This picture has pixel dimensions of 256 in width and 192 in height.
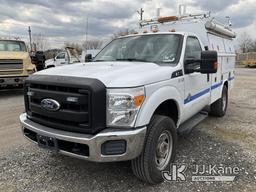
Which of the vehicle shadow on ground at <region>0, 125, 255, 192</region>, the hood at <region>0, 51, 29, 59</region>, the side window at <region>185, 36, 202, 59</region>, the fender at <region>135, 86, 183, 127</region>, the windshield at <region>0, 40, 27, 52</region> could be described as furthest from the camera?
the windshield at <region>0, 40, 27, 52</region>

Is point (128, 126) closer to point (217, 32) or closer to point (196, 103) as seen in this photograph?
point (196, 103)

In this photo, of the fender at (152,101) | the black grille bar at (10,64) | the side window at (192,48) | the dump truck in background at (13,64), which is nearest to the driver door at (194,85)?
the side window at (192,48)

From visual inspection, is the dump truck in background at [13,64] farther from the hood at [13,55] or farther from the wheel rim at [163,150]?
the wheel rim at [163,150]

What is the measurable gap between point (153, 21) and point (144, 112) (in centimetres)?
396

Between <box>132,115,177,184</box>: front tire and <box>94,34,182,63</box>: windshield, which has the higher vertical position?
<box>94,34,182,63</box>: windshield

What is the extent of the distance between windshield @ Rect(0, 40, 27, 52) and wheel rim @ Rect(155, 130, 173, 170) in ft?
30.0

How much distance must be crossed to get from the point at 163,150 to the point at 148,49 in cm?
164

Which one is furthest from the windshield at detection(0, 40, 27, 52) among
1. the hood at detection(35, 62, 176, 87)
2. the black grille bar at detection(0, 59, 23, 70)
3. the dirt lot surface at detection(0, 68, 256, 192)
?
the hood at detection(35, 62, 176, 87)

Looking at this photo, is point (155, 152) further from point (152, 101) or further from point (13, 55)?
point (13, 55)

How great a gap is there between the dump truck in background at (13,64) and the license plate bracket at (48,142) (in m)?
7.28

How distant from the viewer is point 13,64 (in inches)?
381

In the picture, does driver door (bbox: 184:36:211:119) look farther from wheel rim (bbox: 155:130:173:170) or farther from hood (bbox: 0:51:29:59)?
hood (bbox: 0:51:29:59)

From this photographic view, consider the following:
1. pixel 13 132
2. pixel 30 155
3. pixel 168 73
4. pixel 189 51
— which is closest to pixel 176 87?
pixel 168 73

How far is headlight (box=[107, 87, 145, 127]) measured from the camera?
2.62 meters
